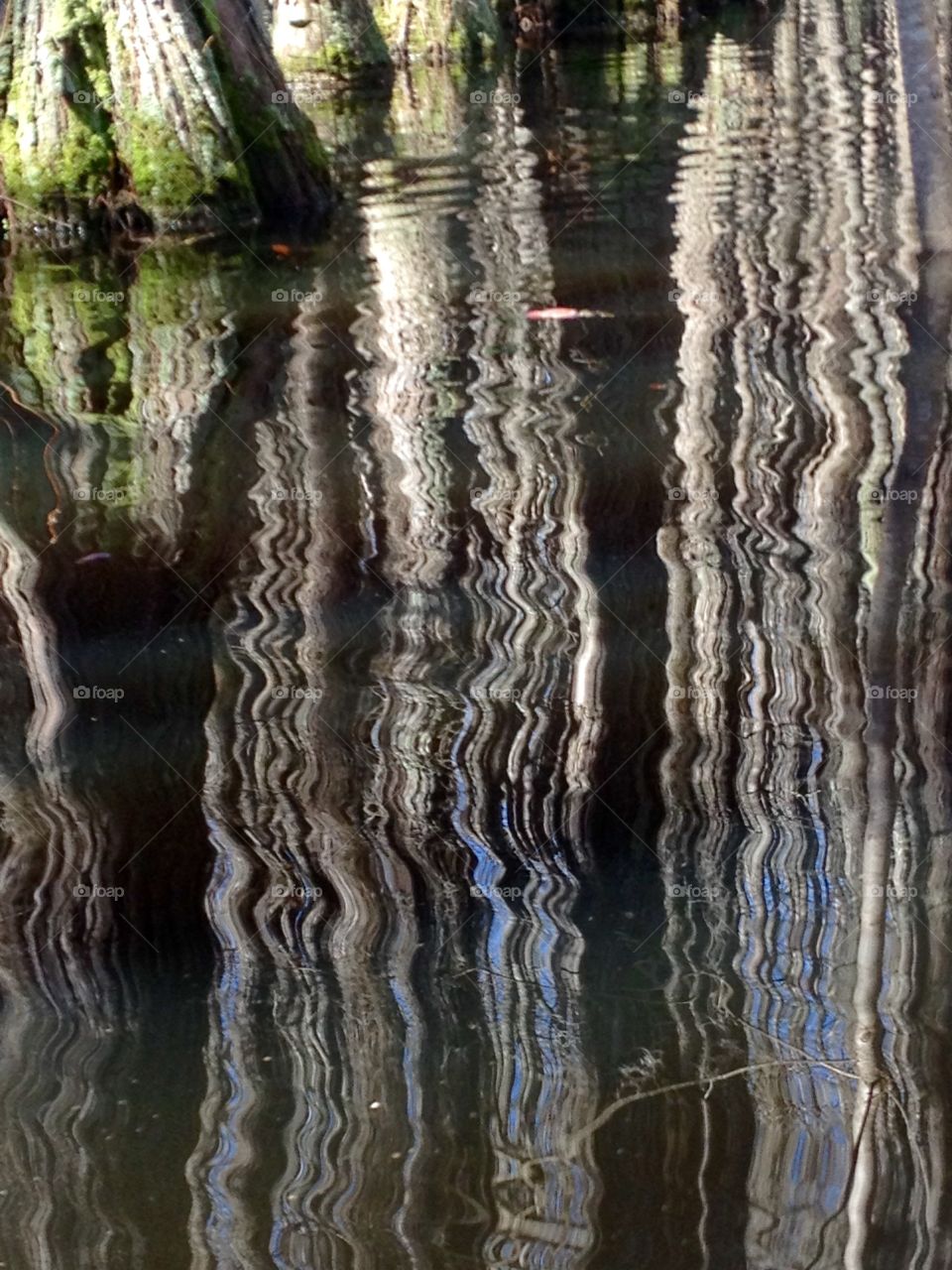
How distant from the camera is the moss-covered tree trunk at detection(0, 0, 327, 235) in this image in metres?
10.2

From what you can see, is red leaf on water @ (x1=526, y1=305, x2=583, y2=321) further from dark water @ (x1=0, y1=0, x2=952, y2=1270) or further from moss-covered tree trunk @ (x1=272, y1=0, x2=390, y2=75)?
moss-covered tree trunk @ (x1=272, y1=0, x2=390, y2=75)

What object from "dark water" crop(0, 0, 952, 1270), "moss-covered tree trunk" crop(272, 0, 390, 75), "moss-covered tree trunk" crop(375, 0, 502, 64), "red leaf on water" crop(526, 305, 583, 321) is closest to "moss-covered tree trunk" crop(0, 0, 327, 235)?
"dark water" crop(0, 0, 952, 1270)

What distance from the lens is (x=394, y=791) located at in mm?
3855

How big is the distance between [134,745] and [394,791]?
0.77 metres

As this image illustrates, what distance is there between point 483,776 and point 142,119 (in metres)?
7.77

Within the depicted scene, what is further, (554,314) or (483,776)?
(554,314)

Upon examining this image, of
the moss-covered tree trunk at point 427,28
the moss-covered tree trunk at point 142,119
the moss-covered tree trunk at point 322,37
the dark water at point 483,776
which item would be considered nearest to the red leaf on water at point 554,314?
the dark water at point 483,776

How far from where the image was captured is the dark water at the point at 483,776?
2.64m

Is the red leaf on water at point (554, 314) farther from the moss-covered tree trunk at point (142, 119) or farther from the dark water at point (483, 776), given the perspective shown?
the moss-covered tree trunk at point (142, 119)

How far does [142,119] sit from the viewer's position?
33.9 ft

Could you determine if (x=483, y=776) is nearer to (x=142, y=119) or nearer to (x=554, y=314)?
(x=554, y=314)

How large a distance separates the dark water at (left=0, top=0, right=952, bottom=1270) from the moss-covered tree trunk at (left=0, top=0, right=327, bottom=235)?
2339mm

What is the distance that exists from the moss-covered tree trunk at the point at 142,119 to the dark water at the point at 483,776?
234cm

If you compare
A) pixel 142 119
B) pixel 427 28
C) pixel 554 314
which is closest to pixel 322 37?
pixel 427 28
